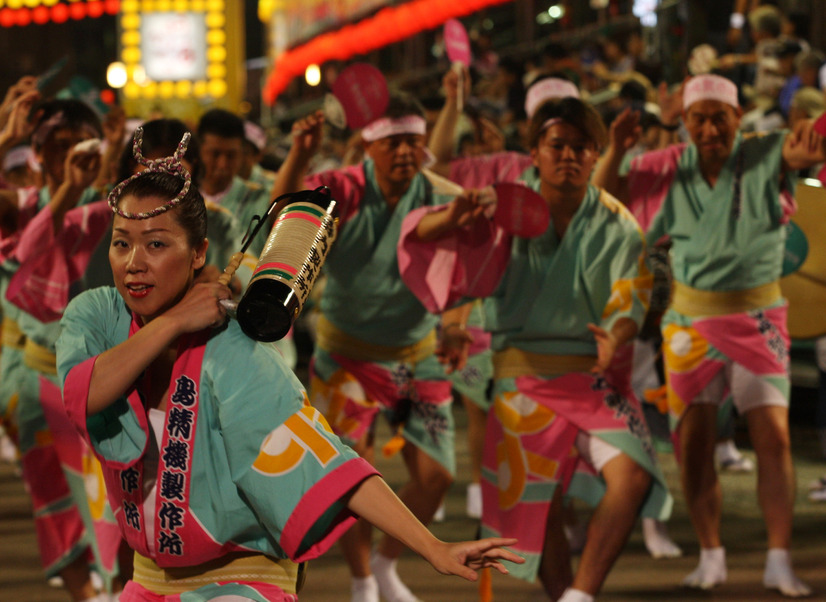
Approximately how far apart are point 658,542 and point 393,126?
2.11 meters

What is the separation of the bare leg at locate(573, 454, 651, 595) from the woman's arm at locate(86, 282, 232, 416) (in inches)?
84.3

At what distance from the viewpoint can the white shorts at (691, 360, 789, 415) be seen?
4684 millimetres

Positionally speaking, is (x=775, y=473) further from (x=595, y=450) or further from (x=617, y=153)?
(x=617, y=153)

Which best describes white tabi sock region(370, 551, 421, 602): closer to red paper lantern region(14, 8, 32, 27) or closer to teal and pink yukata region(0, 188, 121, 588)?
teal and pink yukata region(0, 188, 121, 588)

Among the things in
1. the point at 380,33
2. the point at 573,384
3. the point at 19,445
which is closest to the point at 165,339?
the point at 573,384

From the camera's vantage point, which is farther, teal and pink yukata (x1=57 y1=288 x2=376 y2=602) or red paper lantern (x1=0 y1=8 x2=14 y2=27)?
red paper lantern (x1=0 y1=8 x2=14 y2=27)

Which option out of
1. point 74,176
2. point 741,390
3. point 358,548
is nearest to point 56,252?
point 74,176

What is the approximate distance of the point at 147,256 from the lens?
2.25 metres

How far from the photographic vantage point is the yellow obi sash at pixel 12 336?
4.69 metres

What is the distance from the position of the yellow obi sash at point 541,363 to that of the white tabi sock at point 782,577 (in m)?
1.13

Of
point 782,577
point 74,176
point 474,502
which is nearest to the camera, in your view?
point 74,176

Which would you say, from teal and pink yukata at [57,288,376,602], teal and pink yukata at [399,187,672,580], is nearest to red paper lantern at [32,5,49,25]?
teal and pink yukata at [399,187,672,580]

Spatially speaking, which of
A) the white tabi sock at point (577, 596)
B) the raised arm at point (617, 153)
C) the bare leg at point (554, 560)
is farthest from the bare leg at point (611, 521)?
the raised arm at point (617, 153)

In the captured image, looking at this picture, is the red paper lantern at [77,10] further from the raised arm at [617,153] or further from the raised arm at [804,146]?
the raised arm at [804,146]
